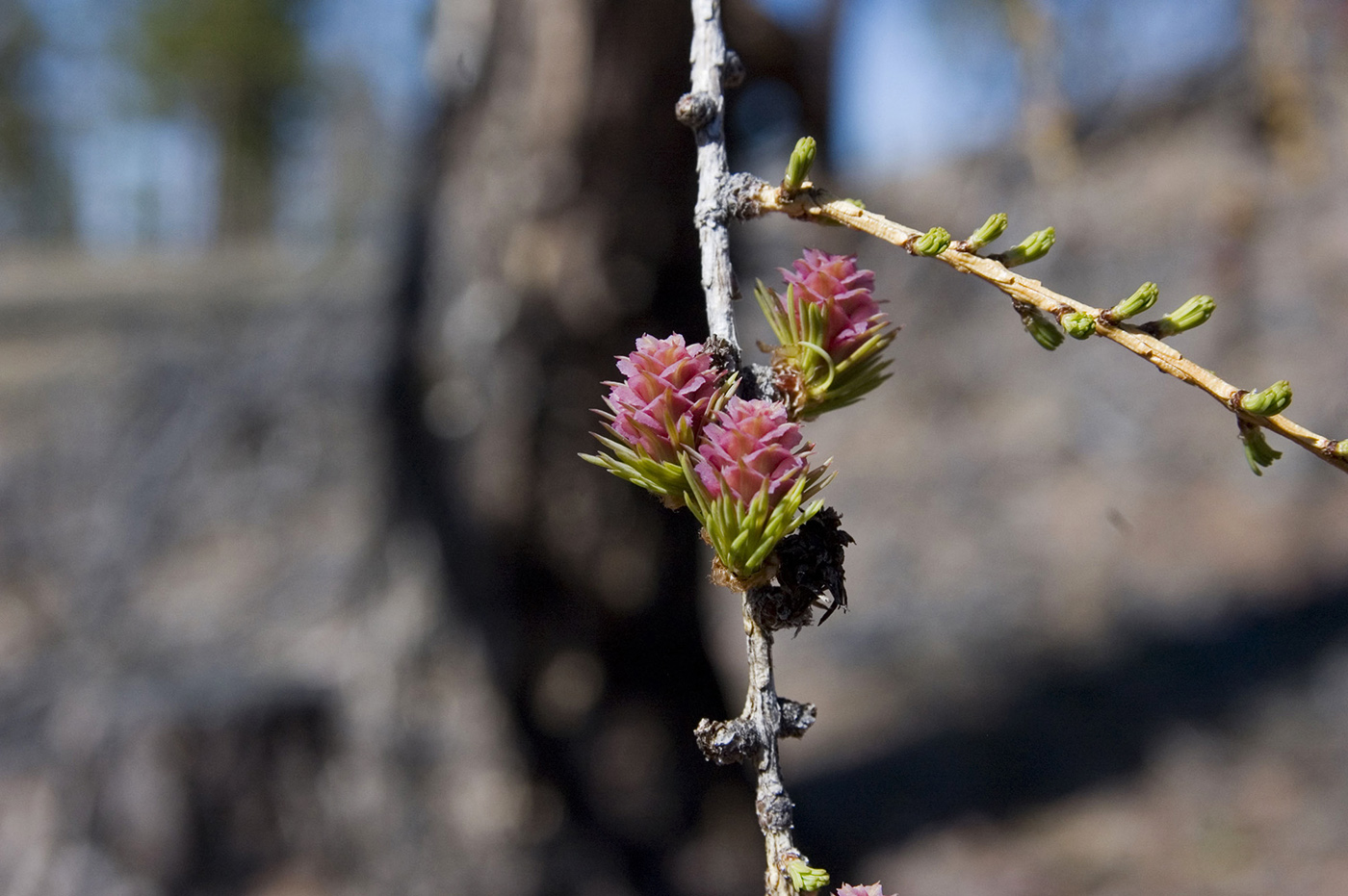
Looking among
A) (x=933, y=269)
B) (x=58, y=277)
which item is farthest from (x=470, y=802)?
(x=58, y=277)

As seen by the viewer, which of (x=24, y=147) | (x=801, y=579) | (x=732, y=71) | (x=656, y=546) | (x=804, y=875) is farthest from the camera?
(x=24, y=147)

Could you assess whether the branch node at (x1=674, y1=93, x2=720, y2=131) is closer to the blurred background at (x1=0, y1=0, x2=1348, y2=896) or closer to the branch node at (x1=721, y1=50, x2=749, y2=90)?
the branch node at (x1=721, y1=50, x2=749, y2=90)

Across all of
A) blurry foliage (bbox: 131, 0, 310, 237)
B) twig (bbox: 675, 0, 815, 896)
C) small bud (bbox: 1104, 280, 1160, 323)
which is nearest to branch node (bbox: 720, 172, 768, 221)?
twig (bbox: 675, 0, 815, 896)

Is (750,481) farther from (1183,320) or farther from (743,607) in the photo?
(1183,320)

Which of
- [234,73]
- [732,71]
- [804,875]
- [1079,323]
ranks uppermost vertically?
[234,73]

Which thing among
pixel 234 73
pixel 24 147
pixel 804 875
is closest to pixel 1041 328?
pixel 804 875

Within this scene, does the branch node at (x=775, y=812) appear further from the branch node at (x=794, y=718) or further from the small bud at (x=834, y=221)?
the small bud at (x=834, y=221)

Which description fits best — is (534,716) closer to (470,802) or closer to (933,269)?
(470,802)

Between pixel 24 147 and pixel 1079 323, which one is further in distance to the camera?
pixel 24 147
